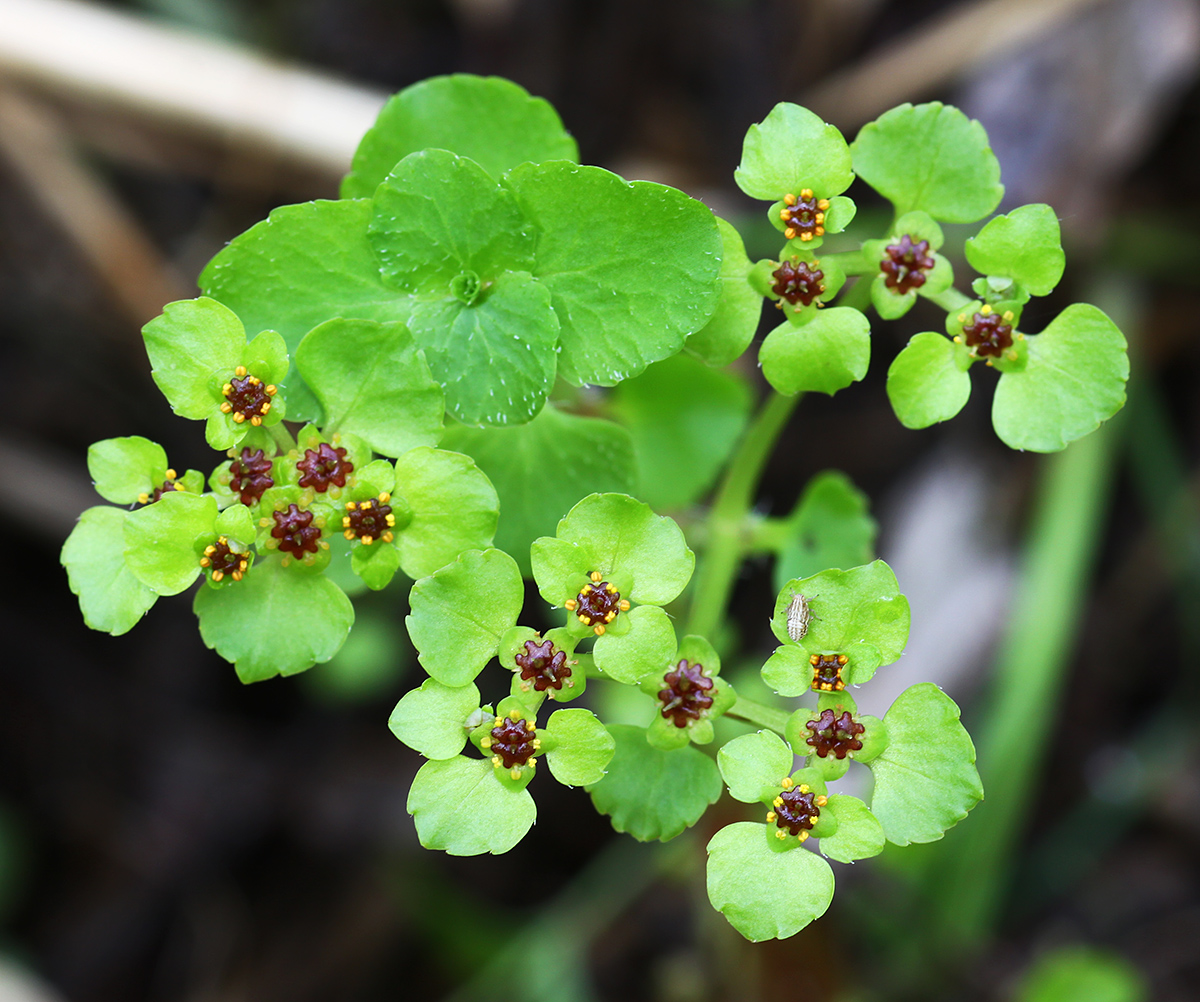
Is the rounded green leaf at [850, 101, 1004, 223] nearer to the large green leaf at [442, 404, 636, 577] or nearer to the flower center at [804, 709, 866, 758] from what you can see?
the large green leaf at [442, 404, 636, 577]

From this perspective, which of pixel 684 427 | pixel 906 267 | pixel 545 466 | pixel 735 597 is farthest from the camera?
pixel 735 597

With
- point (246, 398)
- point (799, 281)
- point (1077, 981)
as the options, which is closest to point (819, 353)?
point (799, 281)

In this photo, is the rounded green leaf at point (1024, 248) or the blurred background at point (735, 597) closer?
the rounded green leaf at point (1024, 248)

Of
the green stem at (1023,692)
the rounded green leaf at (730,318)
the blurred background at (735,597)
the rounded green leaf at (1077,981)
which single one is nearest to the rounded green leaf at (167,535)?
the rounded green leaf at (730,318)

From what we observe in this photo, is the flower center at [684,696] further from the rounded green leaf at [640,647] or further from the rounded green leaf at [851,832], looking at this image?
the rounded green leaf at [851,832]

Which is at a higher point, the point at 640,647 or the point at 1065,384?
the point at 1065,384

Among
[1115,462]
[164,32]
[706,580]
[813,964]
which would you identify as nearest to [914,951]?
[813,964]

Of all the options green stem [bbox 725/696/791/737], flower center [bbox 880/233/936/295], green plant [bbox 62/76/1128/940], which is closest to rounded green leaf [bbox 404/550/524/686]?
green plant [bbox 62/76/1128/940]

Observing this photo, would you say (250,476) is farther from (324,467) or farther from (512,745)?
(512,745)
